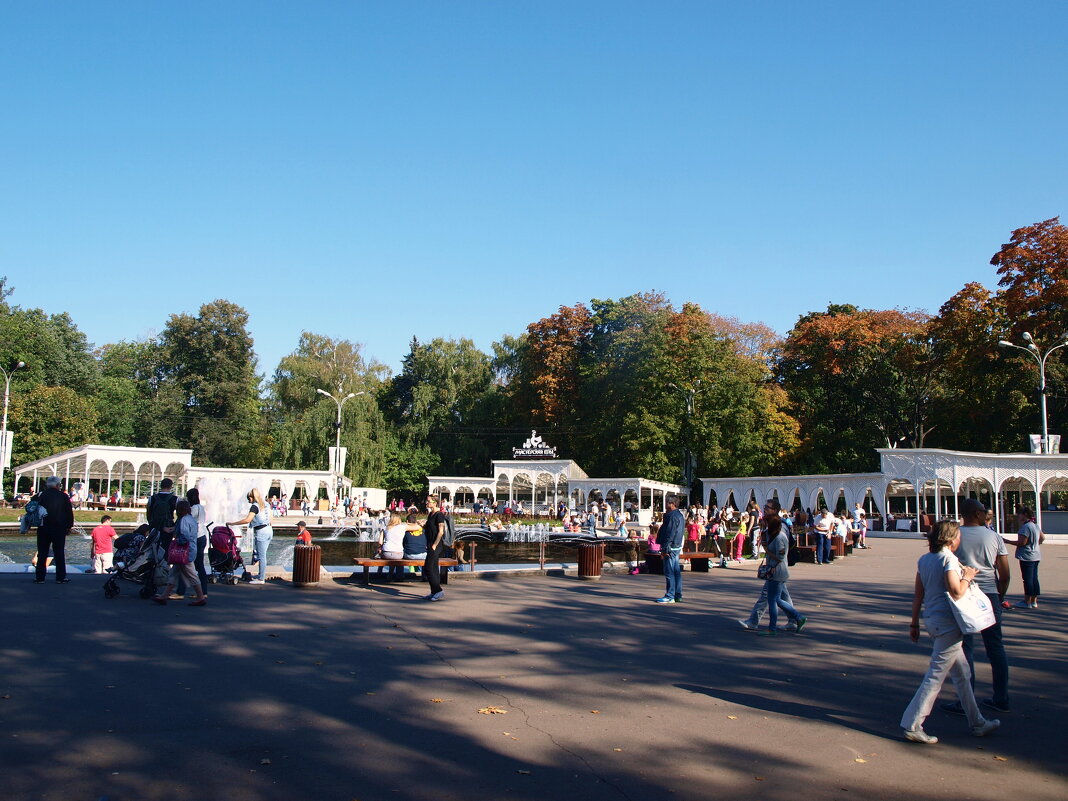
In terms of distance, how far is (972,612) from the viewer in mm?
6289

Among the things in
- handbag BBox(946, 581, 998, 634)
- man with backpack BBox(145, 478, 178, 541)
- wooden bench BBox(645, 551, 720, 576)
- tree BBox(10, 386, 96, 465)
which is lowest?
wooden bench BBox(645, 551, 720, 576)

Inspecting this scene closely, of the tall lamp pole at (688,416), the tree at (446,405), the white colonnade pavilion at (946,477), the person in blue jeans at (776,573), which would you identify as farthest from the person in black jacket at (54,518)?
the tree at (446,405)

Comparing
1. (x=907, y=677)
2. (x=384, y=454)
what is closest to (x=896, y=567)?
(x=907, y=677)

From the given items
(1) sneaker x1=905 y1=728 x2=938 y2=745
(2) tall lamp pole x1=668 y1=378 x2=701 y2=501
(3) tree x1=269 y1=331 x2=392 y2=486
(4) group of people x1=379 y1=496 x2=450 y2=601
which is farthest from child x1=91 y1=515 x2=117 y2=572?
(3) tree x1=269 y1=331 x2=392 y2=486

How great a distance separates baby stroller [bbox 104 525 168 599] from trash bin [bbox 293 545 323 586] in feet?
8.69

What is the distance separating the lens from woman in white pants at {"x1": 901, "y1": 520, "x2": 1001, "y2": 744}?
6250mm

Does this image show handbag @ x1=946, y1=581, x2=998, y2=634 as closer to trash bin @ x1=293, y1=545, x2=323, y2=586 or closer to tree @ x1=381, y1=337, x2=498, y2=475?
trash bin @ x1=293, y1=545, x2=323, y2=586

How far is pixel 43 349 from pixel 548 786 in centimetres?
7153

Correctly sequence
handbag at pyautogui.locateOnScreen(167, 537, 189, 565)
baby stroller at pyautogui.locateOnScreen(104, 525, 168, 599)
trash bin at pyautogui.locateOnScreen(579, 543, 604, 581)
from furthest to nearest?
trash bin at pyautogui.locateOnScreen(579, 543, 604, 581) < baby stroller at pyautogui.locateOnScreen(104, 525, 168, 599) < handbag at pyautogui.locateOnScreen(167, 537, 189, 565)

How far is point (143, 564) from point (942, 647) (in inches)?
434

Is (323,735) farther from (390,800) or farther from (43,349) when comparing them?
(43,349)

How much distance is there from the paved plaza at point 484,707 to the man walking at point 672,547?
1.52 meters

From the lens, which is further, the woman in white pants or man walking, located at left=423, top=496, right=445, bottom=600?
man walking, located at left=423, top=496, right=445, bottom=600

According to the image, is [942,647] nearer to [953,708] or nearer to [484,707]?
[953,708]
